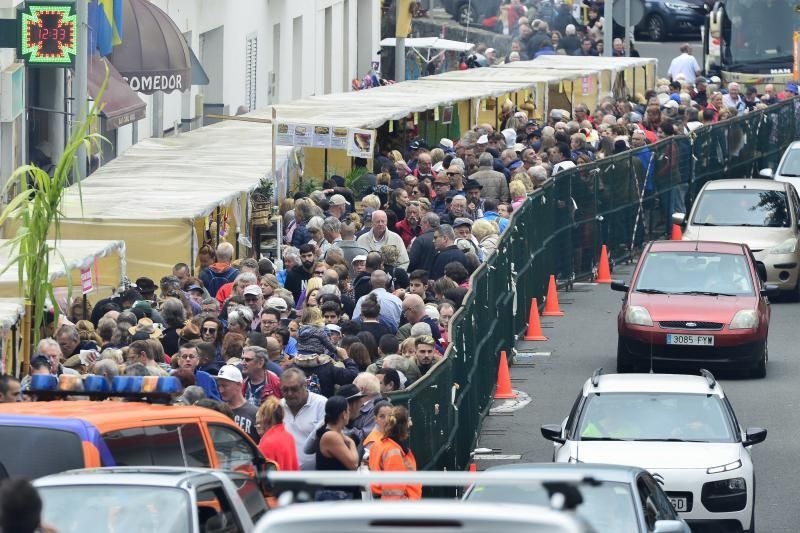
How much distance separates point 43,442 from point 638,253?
2102 centimetres

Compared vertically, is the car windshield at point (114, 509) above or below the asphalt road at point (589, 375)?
above

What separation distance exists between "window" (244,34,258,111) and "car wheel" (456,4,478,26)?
23331mm

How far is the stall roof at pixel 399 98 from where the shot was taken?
91.2ft

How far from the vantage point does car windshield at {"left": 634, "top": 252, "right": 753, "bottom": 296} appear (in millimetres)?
19703

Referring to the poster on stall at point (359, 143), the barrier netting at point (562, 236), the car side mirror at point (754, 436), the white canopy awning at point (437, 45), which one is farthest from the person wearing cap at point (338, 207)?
the white canopy awning at point (437, 45)

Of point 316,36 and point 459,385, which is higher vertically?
point 316,36

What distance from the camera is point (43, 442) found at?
841 cm

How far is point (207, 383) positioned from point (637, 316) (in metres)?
7.30

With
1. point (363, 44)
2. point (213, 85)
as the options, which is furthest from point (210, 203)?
point (363, 44)

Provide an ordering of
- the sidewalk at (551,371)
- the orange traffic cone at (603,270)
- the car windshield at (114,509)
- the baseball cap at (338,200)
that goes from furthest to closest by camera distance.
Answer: the orange traffic cone at (603,270), the baseball cap at (338,200), the sidewalk at (551,371), the car windshield at (114,509)

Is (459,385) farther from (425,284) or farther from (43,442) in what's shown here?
(43,442)

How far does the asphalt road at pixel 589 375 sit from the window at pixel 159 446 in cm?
595

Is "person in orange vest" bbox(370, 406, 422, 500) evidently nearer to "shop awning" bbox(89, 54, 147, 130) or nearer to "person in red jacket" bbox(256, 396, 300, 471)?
"person in red jacket" bbox(256, 396, 300, 471)

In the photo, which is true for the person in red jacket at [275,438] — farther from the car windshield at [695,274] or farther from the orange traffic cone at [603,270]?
the orange traffic cone at [603,270]
